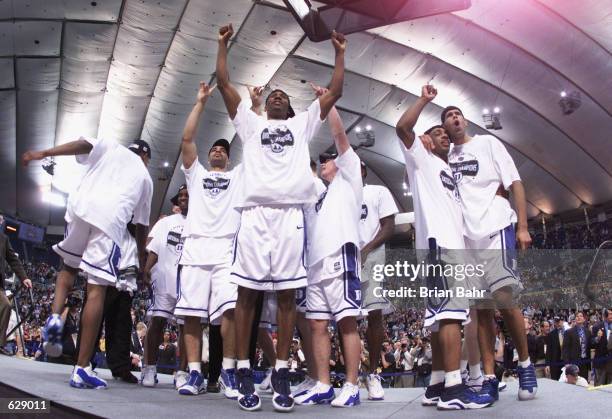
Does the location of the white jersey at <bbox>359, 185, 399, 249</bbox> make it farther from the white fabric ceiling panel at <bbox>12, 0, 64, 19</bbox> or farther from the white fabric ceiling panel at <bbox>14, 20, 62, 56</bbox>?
the white fabric ceiling panel at <bbox>14, 20, 62, 56</bbox>

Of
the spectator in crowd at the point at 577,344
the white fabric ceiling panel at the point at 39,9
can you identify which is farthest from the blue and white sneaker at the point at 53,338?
the white fabric ceiling panel at the point at 39,9

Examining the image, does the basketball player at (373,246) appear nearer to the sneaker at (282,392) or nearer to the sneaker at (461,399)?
the sneaker at (461,399)

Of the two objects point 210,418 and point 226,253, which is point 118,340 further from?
point 210,418

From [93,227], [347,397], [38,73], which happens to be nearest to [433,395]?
[347,397]

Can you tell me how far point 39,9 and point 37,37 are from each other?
1365 mm

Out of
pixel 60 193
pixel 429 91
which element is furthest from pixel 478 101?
pixel 60 193

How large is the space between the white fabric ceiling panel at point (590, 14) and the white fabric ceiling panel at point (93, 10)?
34.1ft

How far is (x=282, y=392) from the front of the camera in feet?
9.39

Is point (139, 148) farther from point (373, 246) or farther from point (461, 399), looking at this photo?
point (461, 399)

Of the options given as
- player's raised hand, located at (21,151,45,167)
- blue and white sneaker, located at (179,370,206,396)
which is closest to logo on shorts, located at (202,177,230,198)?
player's raised hand, located at (21,151,45,167)

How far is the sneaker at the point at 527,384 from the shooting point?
10.5ft

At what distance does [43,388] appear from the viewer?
277 centimetres

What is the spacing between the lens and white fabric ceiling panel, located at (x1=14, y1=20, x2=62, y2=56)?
48.8 feet

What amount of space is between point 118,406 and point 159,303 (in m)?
2.05
